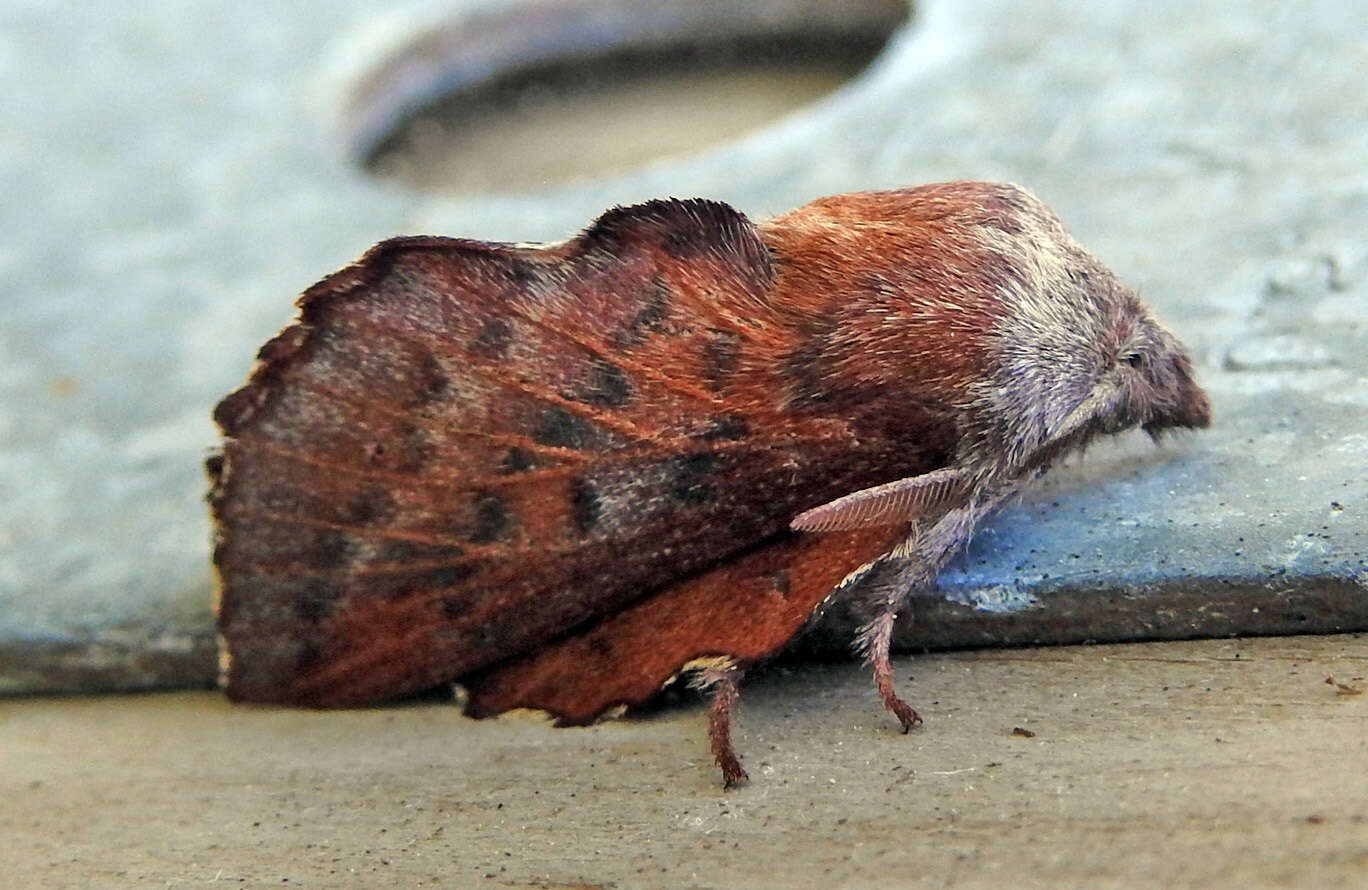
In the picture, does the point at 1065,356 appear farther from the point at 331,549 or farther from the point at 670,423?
the point at 331,549

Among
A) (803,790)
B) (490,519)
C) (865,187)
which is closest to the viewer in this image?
(803,790)

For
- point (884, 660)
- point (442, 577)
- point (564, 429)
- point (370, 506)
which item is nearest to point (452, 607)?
point (442, 577)

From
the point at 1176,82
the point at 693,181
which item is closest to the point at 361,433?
the point at 693,181

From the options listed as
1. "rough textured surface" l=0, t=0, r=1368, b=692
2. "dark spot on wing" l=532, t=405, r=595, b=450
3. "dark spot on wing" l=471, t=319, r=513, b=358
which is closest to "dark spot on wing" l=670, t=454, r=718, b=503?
"dark spot on wing" l=532, t=405, r=595, b=450

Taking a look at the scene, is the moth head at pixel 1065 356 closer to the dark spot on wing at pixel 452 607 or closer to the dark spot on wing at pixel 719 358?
the dark spot on wing at pixel 719 358

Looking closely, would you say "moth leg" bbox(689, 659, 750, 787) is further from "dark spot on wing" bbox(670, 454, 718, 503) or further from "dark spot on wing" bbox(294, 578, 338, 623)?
"dark spot on wing" bbox(294, 578, 338, 623)

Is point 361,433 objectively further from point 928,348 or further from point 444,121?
point 444,121

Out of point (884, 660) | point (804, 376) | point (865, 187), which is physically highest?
point (865, 187)
